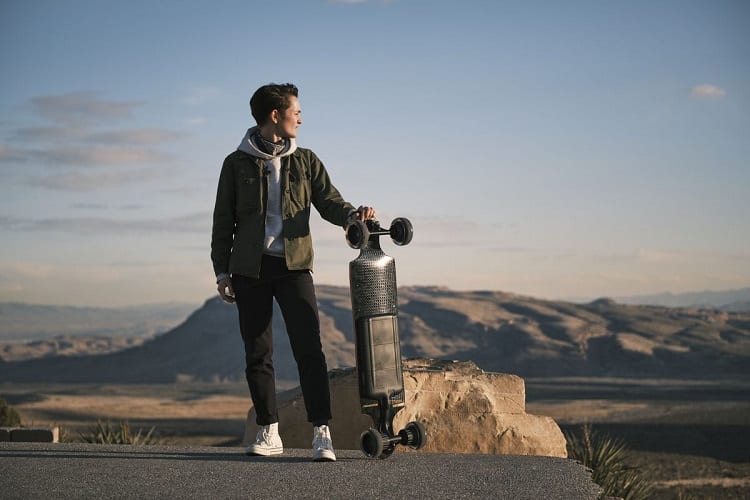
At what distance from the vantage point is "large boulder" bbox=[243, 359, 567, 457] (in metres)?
8.70

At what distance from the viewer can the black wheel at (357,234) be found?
639 cm

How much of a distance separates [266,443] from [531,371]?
9229 centimetres

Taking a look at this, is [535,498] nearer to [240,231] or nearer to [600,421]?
[240,231]

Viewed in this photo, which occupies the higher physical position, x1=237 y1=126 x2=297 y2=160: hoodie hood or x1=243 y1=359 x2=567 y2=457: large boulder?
x1=237 y1=126 x2=297 y2=160: hoodie hood

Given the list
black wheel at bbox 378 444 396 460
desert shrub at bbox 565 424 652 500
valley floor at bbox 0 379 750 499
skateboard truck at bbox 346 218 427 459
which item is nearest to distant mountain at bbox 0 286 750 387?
valley floor at bbox 0 379 750 499

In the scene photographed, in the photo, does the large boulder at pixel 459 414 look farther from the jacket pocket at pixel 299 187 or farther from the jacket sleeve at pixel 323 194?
the jacket pocket at pixel 299 187

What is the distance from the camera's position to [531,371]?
319 ft

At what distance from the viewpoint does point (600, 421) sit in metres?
53.9

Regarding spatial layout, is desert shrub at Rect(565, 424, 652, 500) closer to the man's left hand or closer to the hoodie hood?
the man's left hand

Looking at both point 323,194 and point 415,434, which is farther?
point 323,194

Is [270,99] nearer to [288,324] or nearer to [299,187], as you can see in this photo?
[299,187]

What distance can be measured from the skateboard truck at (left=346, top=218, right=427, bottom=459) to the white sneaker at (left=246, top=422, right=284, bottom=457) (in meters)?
0.73

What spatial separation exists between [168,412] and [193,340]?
53.4 metres

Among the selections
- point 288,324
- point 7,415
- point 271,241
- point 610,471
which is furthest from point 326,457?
point 7,415
